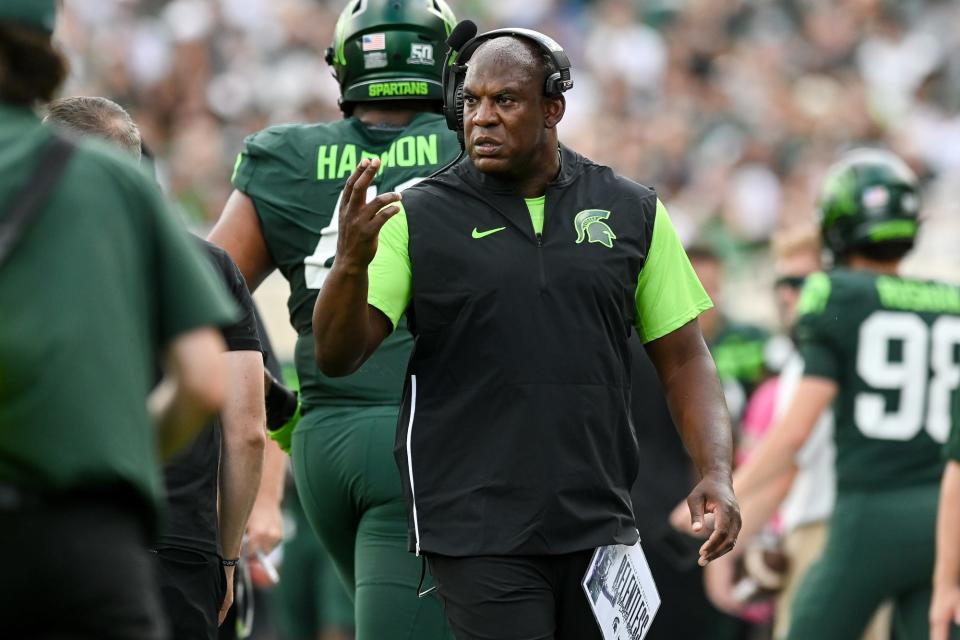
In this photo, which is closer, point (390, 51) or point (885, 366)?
point (390, 51)

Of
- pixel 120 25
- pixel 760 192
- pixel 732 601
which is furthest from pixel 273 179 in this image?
pixel 120 25

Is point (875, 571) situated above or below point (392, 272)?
below

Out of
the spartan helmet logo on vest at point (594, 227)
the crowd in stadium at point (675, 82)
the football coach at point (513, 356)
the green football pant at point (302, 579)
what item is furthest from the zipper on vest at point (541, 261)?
the crowd in stadium at point (675, 82)

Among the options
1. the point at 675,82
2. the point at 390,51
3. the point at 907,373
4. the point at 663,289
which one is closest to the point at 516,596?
the point at 663,289

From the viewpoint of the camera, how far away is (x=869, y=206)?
7742 millimetres

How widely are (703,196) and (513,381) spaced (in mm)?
12184

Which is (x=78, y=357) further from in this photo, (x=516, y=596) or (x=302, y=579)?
(x=302, y=579)

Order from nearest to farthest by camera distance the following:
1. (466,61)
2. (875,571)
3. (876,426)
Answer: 1. (466,61)
2. (875,571)
3. (876,426)

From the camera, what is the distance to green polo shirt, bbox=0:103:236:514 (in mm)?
3211

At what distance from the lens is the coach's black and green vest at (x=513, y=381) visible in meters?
4.82

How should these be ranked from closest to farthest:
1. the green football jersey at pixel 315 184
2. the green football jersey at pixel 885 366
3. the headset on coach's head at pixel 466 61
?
the headset on coach's head at pixel 466 61
the green football jersey at pixel 315 184
the green football jersey at pixel 885 366

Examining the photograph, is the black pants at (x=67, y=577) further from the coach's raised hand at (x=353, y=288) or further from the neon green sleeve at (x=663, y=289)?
the neon green sleeve at (x=663, y=289)

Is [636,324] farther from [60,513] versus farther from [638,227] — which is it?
[60,513]

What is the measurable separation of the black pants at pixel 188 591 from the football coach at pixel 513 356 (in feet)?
2.27
